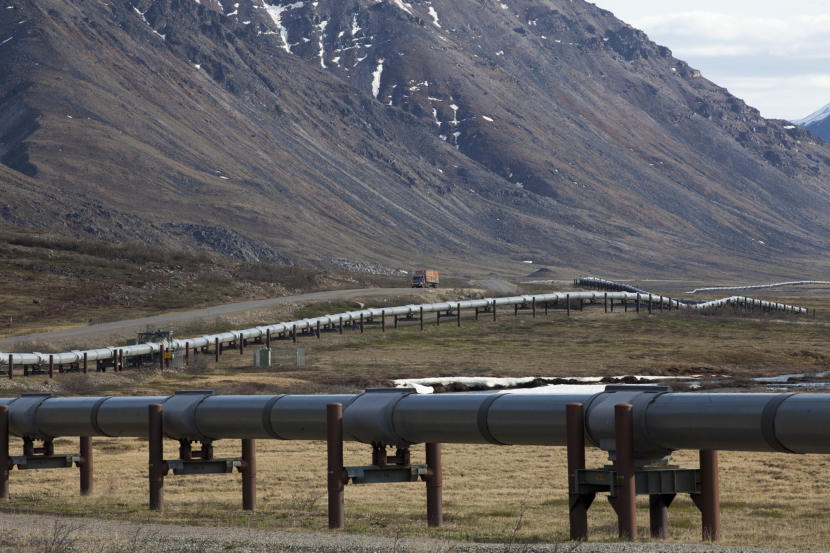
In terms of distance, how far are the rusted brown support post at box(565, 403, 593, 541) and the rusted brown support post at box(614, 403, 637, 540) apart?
684 millimetres

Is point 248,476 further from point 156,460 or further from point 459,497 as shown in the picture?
point 459,497

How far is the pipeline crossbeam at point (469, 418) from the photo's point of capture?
19422 mm

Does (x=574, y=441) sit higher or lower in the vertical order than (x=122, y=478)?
higher

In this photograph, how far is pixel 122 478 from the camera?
3488 centimetres

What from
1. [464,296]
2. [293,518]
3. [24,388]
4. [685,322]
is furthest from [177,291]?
[293,518]

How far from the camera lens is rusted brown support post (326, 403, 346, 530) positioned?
76.5ft

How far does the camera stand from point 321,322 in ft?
326

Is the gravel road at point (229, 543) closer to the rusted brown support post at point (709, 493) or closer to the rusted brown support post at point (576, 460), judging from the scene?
the rusted brown support post at point (576, 460)

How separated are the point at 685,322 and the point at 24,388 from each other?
221ft

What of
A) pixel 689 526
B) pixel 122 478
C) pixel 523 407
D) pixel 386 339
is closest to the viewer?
pixel 523 407

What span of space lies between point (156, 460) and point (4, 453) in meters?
4.75

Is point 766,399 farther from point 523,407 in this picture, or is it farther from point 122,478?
point 122,478

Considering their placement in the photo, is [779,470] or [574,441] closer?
[574,441]

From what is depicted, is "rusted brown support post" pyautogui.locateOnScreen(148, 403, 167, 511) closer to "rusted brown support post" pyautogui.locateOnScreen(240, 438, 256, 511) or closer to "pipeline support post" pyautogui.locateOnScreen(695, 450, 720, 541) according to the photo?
"rusted brown support post" pyautogui.locateOnScreen(240, 438, 256, 511)
